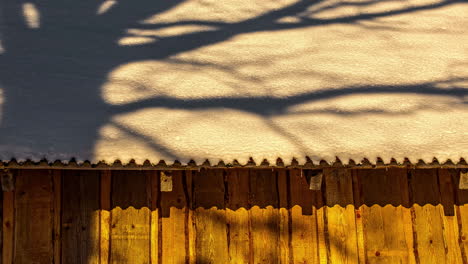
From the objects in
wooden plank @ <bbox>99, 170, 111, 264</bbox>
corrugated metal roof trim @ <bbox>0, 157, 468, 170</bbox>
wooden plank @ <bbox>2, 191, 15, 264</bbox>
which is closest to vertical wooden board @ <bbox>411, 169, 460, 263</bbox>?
corrugated metal roof trim @ <bbox>0, 157, 468, 170</bbox>

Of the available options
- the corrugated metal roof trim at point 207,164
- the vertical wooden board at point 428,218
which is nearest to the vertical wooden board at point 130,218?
the corrugated metal roof trim at point 207,164

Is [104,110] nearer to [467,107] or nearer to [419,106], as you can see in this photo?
[419,106]

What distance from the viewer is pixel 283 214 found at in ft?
18.6

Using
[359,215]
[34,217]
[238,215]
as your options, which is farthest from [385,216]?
[34,217]

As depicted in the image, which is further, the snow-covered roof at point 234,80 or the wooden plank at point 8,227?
the wooden plank at point 8,227

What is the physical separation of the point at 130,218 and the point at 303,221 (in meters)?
1.92

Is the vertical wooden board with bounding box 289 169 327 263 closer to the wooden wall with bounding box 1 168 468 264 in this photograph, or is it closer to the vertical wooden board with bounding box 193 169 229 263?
the wooden wall with bounding box 1 168 468 264

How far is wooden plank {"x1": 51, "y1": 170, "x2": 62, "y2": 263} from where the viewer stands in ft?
17.8

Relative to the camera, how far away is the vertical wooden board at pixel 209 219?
18.2ft

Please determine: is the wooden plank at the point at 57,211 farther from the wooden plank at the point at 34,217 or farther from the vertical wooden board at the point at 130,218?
the vertical wooden board at the point at 130,218

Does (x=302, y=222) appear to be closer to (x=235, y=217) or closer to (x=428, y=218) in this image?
(x=235, y=217)

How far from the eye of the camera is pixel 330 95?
17.0 ft

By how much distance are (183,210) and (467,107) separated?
10.5 ft

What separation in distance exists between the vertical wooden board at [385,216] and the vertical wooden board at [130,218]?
8.06ft
